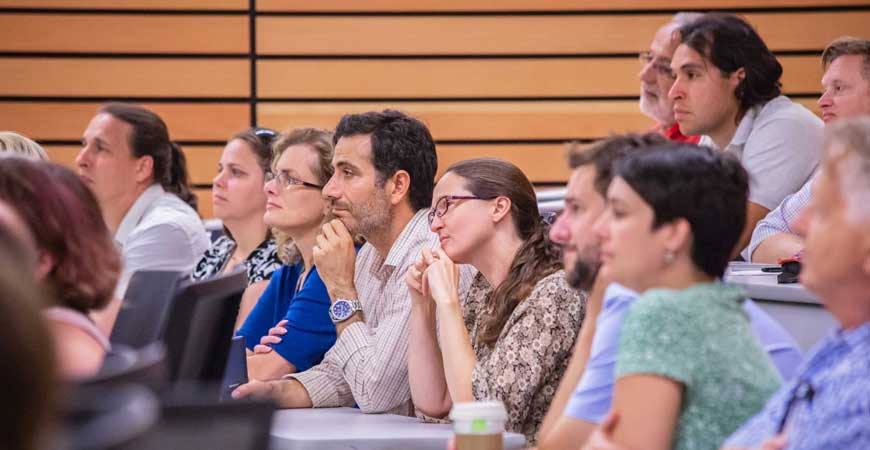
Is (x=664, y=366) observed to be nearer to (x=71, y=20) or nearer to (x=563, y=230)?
(x=563, y=230)

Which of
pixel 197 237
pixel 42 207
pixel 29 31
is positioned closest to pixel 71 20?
pixel 29 31

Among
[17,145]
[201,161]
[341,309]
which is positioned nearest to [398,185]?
[341,309]

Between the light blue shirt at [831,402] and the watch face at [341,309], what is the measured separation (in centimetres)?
164

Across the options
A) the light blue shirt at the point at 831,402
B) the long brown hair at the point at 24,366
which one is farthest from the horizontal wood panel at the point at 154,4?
the long brown hair at the point at 24,366

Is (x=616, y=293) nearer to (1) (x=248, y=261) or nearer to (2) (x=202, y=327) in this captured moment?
(2) (x=202, y=327)

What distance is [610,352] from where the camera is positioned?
1802 mm

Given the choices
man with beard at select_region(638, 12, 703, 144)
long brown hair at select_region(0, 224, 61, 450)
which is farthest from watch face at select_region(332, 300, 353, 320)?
long brown hair at select_region(0, 224, 61, 450)

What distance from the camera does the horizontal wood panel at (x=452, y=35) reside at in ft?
20.5

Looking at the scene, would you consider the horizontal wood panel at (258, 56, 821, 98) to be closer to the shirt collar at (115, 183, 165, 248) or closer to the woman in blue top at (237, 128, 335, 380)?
the shirt collar at (115, 183, 165, 248)

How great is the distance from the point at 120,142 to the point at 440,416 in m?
2.08

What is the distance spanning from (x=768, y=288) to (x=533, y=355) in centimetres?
47

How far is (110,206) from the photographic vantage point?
4.30m

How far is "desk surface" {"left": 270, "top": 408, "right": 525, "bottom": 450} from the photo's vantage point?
2.29 m

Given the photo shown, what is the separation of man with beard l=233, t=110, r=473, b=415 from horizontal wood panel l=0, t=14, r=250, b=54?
3.11m
